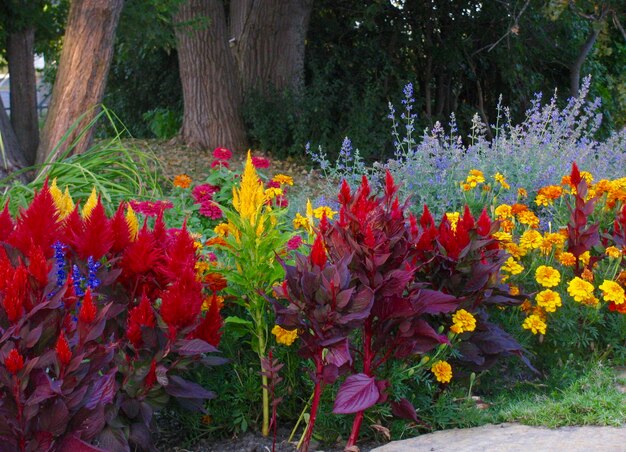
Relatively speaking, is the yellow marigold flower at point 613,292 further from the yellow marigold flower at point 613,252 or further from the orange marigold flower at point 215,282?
the orange marigold flower at point 215,282

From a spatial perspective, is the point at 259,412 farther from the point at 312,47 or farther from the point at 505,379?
the point at 312,47

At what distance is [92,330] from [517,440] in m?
1.46

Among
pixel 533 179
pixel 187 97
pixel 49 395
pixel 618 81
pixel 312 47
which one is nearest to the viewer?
pixel 49 395

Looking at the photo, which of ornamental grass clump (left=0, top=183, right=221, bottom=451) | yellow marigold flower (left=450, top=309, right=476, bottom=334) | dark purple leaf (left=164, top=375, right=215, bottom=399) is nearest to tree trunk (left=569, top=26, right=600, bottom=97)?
yellow marigold flower (left=450, top=309, right=476, bottom=334)

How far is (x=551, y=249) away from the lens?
3.90 meters

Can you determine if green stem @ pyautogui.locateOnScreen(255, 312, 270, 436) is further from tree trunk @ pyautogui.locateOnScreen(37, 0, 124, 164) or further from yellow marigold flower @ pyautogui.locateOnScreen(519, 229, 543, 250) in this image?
tree trunk @ pyautogui.locateOnScreen(37, 0, 124, 164)

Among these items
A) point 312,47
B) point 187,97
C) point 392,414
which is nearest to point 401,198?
point 392,414

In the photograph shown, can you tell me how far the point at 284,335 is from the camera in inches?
118

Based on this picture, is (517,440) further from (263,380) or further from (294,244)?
(294,244)

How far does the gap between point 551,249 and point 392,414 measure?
4.24 feet

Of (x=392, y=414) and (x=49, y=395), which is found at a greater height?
(x=49, y=395)

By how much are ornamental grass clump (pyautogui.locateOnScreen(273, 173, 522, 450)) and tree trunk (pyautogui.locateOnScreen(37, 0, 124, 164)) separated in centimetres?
541

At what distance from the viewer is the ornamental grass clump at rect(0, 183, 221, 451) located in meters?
2.16

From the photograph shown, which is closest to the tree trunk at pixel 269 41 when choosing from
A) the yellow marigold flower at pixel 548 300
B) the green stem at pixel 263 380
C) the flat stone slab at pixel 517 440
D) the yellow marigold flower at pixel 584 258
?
the yellow marigold flower at pixel 584 258
